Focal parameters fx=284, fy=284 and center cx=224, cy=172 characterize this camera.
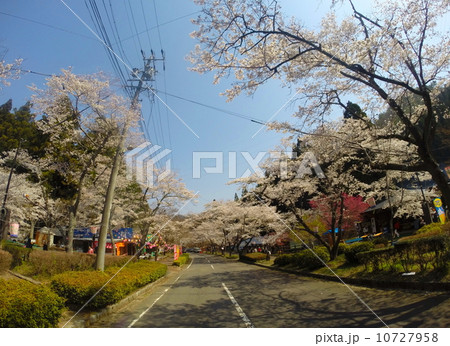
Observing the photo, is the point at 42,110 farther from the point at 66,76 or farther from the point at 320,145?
the point at 320,145

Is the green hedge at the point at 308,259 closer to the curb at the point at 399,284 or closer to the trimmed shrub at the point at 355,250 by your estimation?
the trimmed shrub at the point at 355,250

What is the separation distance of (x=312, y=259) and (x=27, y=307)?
47.2ft

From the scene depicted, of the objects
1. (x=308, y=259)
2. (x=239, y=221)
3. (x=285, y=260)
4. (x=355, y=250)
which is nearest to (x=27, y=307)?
(x=355, y=250)

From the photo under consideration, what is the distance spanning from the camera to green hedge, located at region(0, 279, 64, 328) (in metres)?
4.49

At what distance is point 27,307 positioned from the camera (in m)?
4.66

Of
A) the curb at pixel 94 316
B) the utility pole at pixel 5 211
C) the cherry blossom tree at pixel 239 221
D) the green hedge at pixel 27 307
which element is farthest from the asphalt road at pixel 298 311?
the cherry blossom tree at pixel 239 221

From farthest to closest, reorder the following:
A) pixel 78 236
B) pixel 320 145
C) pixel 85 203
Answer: pixel 78 236, pixel 85 203, pixel 320 145

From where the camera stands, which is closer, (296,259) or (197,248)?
(296,259)

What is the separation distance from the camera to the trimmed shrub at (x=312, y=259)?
15.8 metres

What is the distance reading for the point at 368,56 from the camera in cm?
793

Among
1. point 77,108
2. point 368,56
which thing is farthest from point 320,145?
point 77,108

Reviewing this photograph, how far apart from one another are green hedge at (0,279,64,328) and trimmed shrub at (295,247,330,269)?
13101mm

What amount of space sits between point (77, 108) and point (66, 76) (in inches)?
70.2

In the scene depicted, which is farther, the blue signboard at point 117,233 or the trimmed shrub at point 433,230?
the blue signboard at point 117,233
